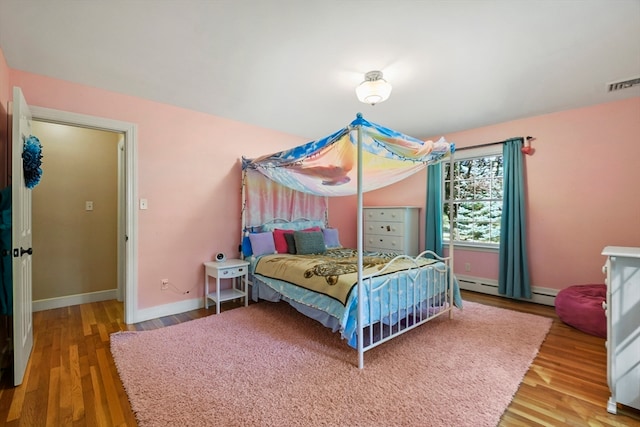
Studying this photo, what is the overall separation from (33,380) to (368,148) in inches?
119

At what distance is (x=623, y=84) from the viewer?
2738 mm

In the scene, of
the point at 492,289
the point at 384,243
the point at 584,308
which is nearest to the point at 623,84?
the point at 584,308

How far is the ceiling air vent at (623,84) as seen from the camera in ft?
8.77

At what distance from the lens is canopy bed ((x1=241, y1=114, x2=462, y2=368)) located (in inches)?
89.0

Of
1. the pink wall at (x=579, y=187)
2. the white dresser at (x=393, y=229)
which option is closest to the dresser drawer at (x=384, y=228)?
the white dresser at (x=393, y=229)

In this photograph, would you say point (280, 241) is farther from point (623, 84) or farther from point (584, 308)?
point (623, 84)

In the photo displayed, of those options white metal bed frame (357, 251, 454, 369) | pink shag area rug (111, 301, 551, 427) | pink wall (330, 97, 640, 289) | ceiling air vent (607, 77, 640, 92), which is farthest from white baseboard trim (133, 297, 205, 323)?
ceiling air vent (607, 77, 640, 92)

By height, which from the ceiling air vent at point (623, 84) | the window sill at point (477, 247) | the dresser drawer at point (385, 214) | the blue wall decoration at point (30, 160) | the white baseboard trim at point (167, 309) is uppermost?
the ceiling air vent at point (623, 84)

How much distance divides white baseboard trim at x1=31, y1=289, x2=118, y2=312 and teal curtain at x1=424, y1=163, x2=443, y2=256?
15.3 feet

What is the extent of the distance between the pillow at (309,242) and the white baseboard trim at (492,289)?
2262 millimetres

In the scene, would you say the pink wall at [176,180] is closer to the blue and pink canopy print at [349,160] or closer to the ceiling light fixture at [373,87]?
the blue and pink canopy print at [349,160]

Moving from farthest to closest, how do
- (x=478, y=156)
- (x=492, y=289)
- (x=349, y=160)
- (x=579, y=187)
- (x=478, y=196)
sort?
1. (x=478, y=196)
2. (x=478, y=156)
3. (x=492, y=289)
4. (x=579, y=187)
5. (x=349, y=160)

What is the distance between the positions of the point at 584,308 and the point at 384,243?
247 cm

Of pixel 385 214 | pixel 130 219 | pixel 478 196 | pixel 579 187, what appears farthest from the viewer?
pixel 385 214
